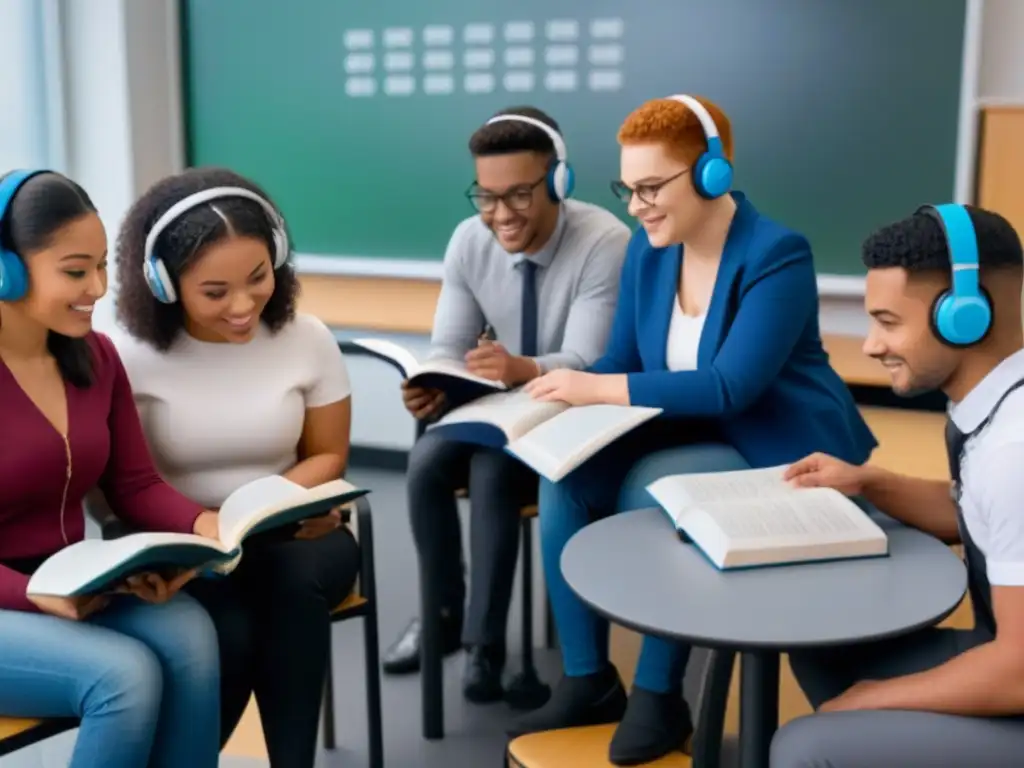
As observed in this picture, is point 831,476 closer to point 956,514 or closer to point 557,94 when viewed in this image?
point 956,514

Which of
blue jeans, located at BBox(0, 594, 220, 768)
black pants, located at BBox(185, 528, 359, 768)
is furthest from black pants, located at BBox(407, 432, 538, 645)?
blue jeans, located at BBox(0, 594, 220, 768)

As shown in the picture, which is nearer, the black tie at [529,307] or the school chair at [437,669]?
the school chair at [437,669]

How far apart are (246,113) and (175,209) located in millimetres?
2514

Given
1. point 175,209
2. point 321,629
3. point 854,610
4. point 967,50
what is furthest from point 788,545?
point 967,50

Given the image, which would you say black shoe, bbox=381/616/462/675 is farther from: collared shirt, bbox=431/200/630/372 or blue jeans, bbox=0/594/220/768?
blue jeans, bbox=0/594/220/768

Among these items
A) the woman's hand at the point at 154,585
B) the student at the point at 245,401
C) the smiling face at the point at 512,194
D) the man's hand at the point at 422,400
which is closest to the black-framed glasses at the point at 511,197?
the smiling face at the point at 512,194

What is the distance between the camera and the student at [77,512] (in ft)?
→ 4.67

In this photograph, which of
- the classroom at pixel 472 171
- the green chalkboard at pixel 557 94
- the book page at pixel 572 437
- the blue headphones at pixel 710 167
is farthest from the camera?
the green chalkboard at pixel 557 94

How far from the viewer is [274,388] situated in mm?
1846

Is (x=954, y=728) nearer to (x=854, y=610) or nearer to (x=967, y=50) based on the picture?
(x=854, y=610)

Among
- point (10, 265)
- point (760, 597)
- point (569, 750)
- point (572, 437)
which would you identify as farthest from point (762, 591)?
point (10, 265)

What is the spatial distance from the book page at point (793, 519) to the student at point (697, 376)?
342mm

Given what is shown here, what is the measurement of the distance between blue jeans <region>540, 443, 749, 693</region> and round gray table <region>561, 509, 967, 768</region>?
13.7 inches

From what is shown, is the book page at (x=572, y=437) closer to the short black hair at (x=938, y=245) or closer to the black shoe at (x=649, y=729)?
the black shoe at (x=649, y=729)
